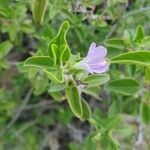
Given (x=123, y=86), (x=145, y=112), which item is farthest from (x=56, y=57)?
(x=145, y=112)

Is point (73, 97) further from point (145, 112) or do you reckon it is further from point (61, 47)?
point (145, 112)

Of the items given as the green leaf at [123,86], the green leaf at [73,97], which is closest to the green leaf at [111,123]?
the green leaf at [123,86]

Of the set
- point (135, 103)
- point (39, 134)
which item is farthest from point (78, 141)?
point (135, 103)

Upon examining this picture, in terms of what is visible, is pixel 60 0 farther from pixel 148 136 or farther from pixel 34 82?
pixel 148 136

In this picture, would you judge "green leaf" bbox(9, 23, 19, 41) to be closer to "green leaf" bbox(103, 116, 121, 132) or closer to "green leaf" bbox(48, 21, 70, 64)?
"green leaf" bbox(103, 116, 121, 132)

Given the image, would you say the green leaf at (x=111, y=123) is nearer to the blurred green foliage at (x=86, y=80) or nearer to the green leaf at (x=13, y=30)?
the blurred green foliage at (x=86, y=80)

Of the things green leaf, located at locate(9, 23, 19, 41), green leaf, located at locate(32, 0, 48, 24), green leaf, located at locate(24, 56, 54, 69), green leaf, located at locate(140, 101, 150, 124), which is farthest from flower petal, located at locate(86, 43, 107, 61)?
green leaf, located at locate(9, 23, 19, 41)
